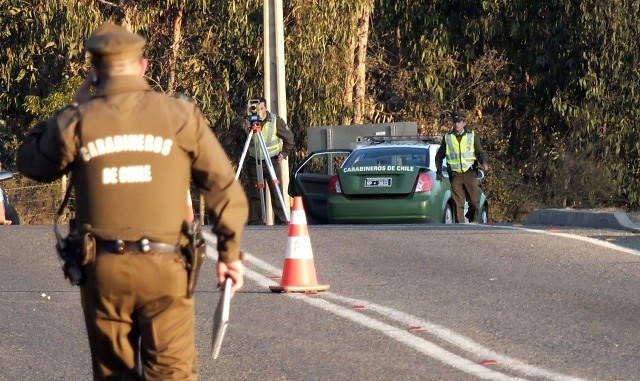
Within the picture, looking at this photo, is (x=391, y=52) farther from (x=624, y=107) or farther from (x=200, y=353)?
(x=200, y=353)

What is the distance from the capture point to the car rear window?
1938 centimetres

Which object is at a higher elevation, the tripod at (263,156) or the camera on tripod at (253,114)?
the camera on tripod at (253,114)

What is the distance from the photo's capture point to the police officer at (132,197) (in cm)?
462

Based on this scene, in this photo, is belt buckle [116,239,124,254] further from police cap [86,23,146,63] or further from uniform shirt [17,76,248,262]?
police cap [86,23,146,63]

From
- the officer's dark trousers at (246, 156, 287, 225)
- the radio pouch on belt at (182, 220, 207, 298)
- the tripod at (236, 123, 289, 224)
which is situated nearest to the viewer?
the radio pouch on belt at (182, 220, 207, 298)

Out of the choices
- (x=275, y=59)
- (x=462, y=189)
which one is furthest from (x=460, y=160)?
(x=275, y=59)

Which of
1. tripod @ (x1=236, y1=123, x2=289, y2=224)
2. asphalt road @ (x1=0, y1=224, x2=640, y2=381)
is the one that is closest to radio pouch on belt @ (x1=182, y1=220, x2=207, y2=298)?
asphalt road @ (x1=0, y1=224, x2=640, y2=381)

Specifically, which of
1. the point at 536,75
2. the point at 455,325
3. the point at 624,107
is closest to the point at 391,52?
the point at 536,75

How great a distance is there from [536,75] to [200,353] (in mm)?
24659

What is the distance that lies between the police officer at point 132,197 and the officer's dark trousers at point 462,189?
1429 centimetres

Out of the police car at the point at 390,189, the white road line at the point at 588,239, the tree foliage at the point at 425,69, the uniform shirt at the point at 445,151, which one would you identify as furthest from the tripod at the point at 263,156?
the tree foliage at the point at 425,69

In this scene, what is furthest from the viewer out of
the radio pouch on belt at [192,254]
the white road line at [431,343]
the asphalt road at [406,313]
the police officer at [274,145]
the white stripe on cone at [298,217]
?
the police officer at [274,145]

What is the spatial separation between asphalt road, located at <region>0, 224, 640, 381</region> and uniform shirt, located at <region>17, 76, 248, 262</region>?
2.71 metres

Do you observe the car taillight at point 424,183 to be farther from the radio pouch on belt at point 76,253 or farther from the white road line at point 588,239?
the radio pouch on belt at point 76,253
